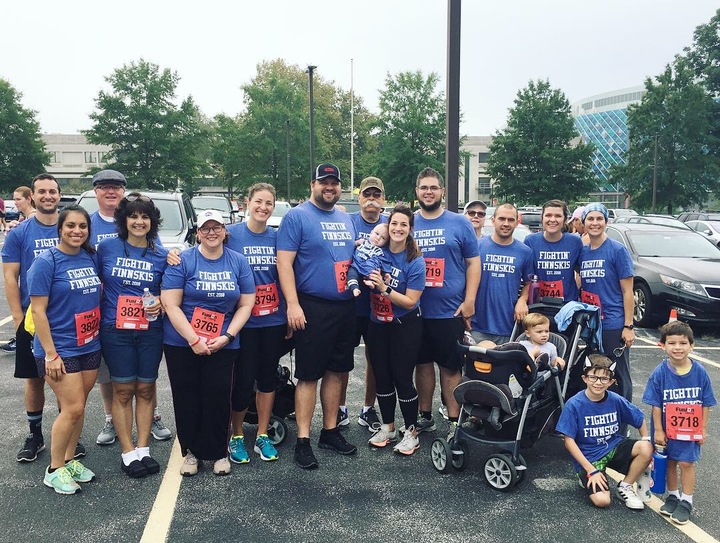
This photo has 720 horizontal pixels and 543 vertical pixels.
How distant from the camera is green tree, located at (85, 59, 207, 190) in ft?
111

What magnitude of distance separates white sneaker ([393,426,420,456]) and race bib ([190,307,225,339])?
1.63 meters

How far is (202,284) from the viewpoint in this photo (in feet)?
12.2

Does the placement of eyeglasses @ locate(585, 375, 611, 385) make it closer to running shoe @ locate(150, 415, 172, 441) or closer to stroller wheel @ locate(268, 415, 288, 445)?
stroller wheel @ locate(268, 415, 288, 445)

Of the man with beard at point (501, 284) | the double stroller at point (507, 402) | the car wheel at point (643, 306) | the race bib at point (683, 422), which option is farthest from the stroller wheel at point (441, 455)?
the car wheel at point (643, 306)

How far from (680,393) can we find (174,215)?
862 centimetres

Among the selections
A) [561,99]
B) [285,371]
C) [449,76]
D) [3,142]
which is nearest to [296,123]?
[561,99]

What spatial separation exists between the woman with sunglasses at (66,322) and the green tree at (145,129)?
32549 millimetres

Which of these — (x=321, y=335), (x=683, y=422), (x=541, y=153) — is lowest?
(x=683, y=422)

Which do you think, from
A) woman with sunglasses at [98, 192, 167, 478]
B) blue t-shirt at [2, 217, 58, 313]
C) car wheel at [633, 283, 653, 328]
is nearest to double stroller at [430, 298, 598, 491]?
woman with sunglasses at [98, 192, 167, 478]

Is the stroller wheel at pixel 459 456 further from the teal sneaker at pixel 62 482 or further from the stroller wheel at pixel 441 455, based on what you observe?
the teal sneaker at pixel 62 482

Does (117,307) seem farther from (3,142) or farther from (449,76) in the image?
(3,142)

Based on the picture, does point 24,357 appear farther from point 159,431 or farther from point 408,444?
point 408,444

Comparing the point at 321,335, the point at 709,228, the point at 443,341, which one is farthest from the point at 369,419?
the point at 709,228

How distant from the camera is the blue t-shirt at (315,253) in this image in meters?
4.09
